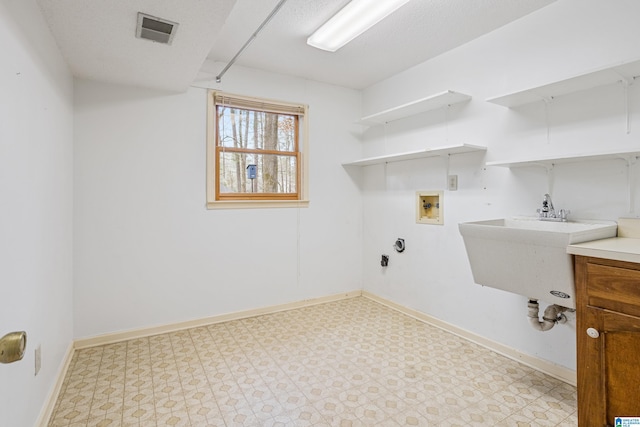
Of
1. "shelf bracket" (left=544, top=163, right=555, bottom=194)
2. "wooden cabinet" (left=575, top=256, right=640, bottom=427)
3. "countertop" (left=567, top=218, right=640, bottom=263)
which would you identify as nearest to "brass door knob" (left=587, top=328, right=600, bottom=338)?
"wooden cabinet" (left=575, top=256, right=640, bottom=427)

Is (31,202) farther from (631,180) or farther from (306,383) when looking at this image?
(631,180)

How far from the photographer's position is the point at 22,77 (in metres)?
1.42

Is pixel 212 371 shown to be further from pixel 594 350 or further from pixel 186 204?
pixel 594 350

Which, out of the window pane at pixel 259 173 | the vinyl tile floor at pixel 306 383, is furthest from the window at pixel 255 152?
the vinyl tile floor at pixel 306 383

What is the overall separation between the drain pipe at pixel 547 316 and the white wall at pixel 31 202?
2.63 m

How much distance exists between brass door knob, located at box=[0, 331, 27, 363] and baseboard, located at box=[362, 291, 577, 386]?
2678mm

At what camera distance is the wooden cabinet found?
1.37m

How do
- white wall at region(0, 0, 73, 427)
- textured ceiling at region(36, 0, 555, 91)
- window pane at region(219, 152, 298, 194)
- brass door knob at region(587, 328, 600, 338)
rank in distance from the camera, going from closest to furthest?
white wall at region(0, 0, 73, 427), brass door knob at region(587, 328, 600, 338), textured ceiling at region(36, 0, 555, 91), window pane at region(219, 152, 298, 194)

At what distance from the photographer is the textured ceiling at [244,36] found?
171 centimetres

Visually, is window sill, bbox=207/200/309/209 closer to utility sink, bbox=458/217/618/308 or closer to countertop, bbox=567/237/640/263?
utility sink, bbox=458/217/618/308

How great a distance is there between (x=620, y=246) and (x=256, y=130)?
2.86 m

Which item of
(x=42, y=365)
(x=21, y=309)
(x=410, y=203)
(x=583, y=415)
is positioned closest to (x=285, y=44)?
(x=410, y=203)

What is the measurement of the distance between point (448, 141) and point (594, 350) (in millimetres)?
1844

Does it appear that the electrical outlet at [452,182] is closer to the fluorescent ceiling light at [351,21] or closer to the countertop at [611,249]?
the countertop at [611,249]
